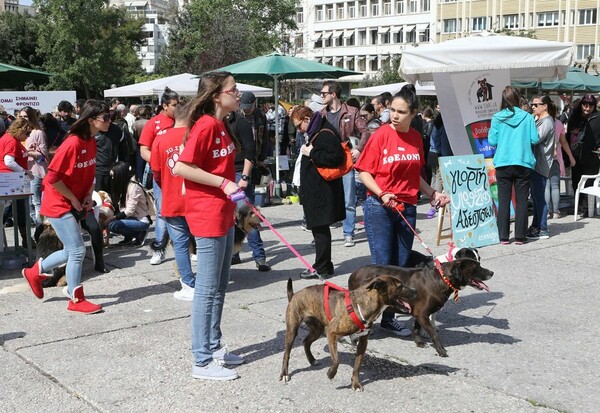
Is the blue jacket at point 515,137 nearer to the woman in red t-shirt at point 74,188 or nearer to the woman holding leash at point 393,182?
the woman holding leash at point 393,182

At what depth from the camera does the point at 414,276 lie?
17.8 feet

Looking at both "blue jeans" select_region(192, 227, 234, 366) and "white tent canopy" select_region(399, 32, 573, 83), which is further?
"white tent canopy" select_region(399, 32, 573, 83)

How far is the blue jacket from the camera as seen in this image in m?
9.51

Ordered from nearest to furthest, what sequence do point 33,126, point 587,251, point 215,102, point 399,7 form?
1. point 215,102
2. point 587,251
3. point 33,126
4. point 399,7

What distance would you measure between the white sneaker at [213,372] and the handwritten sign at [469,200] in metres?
4.95

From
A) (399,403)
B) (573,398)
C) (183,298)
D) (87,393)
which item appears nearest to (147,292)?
(183,298)

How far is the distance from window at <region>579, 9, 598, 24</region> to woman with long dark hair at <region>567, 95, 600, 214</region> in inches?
2529

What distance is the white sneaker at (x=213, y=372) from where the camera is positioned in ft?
15.9

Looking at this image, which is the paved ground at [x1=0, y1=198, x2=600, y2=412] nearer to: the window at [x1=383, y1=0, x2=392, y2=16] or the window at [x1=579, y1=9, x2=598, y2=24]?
the window at [x1=579, y1=9, x2=598, y2=24]

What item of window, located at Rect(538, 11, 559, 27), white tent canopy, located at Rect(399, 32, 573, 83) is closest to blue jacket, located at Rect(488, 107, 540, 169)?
white tent canopy, located at Rect(399, 32, 573, 83)

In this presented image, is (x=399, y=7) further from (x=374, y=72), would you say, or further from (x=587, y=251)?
(x=587, y=251)

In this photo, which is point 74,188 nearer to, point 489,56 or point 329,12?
point 489,56

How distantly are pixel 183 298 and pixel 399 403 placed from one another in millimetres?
3095

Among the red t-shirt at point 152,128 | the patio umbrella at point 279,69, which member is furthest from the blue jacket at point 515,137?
the patio umbrella at point 279,69
